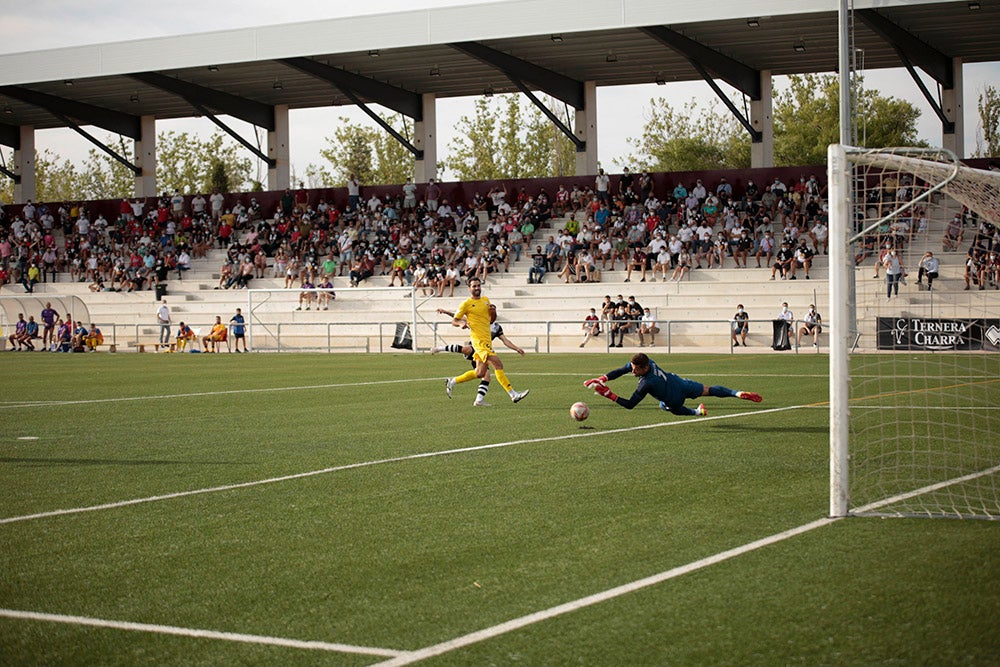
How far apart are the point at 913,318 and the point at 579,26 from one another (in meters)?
15.9

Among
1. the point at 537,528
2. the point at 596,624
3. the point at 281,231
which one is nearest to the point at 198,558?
the point at 537,528

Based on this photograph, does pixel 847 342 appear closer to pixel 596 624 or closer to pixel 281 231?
pixel 596 624

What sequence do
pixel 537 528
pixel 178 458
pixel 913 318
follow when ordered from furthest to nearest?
pixel 913 318
pixel 178 458
pixel 537 528

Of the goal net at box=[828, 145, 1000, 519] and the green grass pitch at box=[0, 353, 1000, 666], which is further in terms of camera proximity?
the goal net at box=[828, 145, 1000, 519]

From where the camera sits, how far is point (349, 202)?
47219 millimetres

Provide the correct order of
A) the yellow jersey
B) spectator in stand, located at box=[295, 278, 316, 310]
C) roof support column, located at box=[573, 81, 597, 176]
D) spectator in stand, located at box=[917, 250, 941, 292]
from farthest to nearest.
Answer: roof support column, located at box=[573, 81, 597, 176]
spectator in stand, located at box=[295, 278, 316, 310]
spectator in stand, located at box=[917, 250, 941, 292]
the yellow jersey

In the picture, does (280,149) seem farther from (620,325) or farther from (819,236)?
(819,236)

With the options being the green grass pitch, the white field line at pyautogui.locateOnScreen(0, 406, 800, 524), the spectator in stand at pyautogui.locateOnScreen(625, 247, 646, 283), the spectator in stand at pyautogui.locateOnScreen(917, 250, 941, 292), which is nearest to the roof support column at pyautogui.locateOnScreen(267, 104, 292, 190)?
the spectator in stand at pyautogui.locateOnScreen(625, 247, 646, 283)

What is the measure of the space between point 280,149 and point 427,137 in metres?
7.32

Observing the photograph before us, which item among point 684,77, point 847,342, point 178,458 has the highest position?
point 684,77

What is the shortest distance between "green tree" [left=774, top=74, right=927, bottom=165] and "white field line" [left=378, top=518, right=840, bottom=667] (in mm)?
66149

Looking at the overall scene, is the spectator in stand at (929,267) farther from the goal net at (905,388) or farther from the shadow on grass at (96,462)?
the shadow on grass at (96,462)

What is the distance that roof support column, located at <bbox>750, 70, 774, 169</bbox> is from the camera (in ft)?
139

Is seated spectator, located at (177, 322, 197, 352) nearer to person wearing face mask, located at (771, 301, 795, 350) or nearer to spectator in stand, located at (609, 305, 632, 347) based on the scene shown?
spectator in stand, located at (609, 305, 632, 347)
